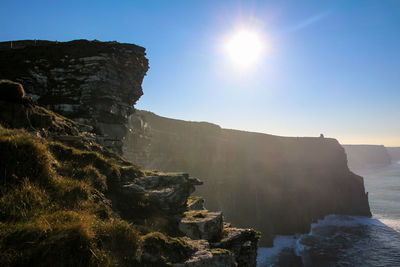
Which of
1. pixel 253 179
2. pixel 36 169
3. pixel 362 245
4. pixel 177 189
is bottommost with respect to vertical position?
pixel 362 245

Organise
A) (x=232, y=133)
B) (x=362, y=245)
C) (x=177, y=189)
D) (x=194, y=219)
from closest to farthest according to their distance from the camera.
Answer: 1. (x=194, y=219)
2. (x=177, y=189)
3. (x=362, y=245)
4. (x=232, y=133)

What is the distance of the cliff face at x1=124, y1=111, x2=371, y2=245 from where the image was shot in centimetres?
5656

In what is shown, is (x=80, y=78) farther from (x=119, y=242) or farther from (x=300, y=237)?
(x=300, y=237)

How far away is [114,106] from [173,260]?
1179 centimetres

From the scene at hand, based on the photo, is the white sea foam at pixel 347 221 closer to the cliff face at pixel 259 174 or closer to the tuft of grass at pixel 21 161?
the cliff face at pixel 259 174

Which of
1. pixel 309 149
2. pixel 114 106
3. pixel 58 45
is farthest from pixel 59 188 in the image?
pixel 309 149

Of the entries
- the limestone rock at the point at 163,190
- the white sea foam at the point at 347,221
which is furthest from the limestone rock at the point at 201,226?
the white sea foam at the point at 347,221

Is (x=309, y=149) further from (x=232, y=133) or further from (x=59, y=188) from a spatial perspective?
(x=59, y=188)

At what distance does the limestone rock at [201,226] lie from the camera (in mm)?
6770

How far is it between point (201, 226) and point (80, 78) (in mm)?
12390

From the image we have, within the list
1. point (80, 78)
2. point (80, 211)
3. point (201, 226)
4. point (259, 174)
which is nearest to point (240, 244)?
point (201, 226)

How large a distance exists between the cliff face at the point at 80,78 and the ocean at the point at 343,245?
38426 millimetres

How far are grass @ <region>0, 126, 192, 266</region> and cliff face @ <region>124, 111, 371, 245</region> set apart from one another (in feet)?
148

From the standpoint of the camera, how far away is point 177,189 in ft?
28.0
